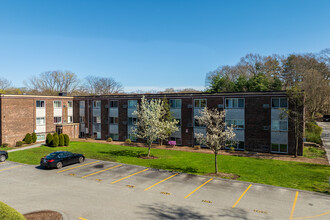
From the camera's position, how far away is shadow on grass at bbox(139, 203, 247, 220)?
12.5 meters

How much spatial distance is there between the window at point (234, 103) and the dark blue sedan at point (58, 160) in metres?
20.3

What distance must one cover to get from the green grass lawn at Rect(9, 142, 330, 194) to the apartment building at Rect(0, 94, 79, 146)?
19.3ft

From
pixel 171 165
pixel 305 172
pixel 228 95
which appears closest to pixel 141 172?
pixel 171 165

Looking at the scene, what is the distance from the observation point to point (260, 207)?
1377 cm

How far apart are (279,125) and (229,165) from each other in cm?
1083

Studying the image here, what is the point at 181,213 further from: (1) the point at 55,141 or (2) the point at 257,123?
(1) the point at 55,141

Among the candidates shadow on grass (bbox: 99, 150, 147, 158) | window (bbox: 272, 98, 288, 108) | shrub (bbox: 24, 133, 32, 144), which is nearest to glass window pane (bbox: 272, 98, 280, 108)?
window (bbox: 272, 98, 288, 108)

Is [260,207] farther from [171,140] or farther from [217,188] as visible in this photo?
[171,140]

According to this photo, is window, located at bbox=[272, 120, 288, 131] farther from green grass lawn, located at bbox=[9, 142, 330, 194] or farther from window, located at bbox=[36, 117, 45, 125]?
window, located at bbox=[36, 117, 45, 125]

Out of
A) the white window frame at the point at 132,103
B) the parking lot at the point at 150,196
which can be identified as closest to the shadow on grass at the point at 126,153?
the parking lot at the point at 150,196

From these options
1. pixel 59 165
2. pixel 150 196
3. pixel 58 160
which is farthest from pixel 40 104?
pixel 150 196

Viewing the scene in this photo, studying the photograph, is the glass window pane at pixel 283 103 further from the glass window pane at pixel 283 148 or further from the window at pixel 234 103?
the glass window pane at pixel 283 148

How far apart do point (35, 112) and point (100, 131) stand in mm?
10596

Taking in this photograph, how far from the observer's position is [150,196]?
1543cm
